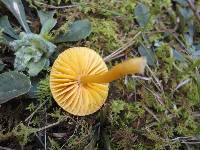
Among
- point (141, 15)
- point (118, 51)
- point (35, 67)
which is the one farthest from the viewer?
point (141, 15)

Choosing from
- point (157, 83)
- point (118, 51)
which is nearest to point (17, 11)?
point (118, 51)

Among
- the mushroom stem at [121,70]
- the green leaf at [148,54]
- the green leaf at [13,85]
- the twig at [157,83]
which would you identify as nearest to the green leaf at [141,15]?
the green leaf at [148,54]

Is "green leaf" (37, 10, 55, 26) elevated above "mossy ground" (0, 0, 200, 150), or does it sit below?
above

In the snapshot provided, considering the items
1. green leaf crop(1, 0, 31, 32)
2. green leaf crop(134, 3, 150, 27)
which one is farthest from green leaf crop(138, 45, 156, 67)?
green leaf crop(1, 0, 31, 32)

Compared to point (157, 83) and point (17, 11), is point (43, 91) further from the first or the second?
point (157, 83)

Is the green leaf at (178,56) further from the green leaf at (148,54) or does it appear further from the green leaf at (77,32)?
the green leaf at (77,32)

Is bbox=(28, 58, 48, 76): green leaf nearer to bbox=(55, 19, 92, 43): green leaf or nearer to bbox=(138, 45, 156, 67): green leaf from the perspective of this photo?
→ bbox=(55, 19, 92, 43): green leaf

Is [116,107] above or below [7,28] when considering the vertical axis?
below
